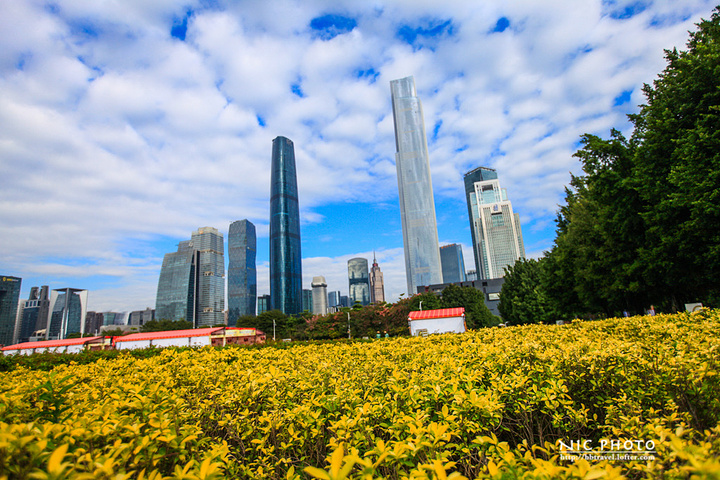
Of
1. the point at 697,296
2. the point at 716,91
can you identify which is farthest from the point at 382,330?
the point at 716,91

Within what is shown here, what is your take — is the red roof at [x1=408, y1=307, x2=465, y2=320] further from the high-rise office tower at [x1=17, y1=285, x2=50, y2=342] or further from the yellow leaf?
the high-rise office tower at [x1=17, y1=285, x2=50, y2=342]

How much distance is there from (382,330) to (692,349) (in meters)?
44.8

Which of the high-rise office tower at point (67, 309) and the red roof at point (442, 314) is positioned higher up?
the high-rise office tower at point (67, 309)

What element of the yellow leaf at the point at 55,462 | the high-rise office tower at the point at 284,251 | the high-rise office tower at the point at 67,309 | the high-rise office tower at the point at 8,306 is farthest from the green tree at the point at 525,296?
the high-rise office tower at the point at 67,309

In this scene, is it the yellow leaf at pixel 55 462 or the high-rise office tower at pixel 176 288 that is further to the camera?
the high-rise office tower at pixel 176 288

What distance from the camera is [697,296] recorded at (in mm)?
19094

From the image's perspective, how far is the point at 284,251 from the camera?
185 m

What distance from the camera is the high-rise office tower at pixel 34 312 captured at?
162 metres

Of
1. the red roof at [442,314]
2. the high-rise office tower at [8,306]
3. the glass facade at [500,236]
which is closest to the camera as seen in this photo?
the red roof at [442,314]

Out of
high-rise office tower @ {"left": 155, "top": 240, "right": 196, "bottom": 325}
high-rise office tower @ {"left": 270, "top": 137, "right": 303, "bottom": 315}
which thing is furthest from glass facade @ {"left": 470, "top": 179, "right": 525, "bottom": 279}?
high-rise office tower @ {"left": 155, "top": 240, "right": 196, "bottom": 325}

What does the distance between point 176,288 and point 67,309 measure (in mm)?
47448

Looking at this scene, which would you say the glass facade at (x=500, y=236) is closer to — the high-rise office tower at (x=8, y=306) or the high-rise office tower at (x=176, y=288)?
the high-rise office tower at (x=176, y=288)

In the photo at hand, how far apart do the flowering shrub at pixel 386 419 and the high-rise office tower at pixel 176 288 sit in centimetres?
20471

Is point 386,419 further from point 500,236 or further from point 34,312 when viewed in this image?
point 34,312
